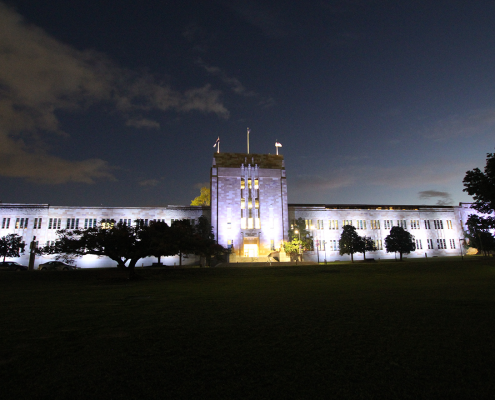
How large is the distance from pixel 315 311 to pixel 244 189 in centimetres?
6170

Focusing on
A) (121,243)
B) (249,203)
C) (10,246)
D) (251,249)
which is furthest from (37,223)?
(121,243)

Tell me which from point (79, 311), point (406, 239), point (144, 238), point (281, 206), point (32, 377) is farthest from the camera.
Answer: point (281, 206)

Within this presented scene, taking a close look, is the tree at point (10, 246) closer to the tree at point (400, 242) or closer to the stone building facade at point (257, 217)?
the stone building facade at point (257, 217)

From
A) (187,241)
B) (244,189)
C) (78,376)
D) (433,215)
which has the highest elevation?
(244,189)

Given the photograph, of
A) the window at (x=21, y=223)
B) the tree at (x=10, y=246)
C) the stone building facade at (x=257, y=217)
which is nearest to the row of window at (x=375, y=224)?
the stone building facade at (x=257, y=217)

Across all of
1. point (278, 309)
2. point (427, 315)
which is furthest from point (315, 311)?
point (427, 315)

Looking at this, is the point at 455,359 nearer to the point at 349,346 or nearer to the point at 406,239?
the point at 349,346

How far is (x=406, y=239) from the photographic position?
6119 cm

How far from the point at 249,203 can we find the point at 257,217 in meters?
3.84

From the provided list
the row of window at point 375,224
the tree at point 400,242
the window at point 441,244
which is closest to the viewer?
the tree at point 400,242

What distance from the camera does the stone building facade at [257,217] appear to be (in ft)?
213

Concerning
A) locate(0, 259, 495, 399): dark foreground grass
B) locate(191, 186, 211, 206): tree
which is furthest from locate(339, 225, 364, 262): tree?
locate(0, 259, 495, 399): dark foreground grass

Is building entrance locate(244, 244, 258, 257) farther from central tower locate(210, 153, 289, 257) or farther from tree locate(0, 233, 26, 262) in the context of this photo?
tree locate(0, 233, 26, 262)

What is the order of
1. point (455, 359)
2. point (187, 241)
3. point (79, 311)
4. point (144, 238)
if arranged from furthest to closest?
point (187, 241)
point (144, 238)
point (79, 311)
point (455, 359)
